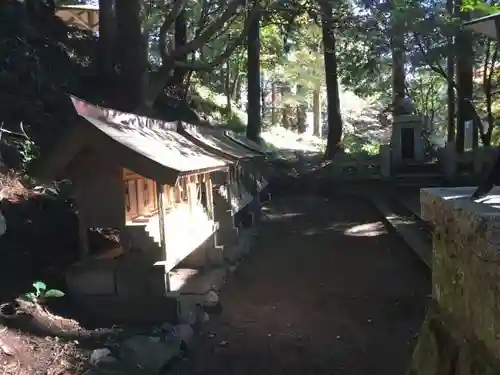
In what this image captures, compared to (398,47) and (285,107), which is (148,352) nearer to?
(398,47)

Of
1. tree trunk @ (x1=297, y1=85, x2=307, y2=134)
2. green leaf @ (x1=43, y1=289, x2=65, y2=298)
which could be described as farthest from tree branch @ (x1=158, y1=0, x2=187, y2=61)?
tree trunk @ (x1=297, y1=85, x2=307, y2=134)

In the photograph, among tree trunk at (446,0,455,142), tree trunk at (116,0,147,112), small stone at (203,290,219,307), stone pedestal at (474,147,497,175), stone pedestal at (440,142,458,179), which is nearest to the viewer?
small stone at (203,290,219,307)

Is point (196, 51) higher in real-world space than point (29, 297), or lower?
higher

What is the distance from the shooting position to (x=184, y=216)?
9.82 meters

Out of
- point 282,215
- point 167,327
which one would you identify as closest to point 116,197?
point 167,327

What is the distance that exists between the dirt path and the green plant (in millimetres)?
2053

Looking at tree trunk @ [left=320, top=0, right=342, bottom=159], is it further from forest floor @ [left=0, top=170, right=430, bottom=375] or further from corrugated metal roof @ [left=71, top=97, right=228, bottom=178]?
corrugated metal roof @ [left=71, top=97, right=228, bottom=178]

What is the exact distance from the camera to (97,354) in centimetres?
620

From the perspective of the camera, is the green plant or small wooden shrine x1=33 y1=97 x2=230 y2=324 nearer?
the green plant

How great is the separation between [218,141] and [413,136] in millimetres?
12797

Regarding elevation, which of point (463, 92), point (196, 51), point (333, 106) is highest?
point (196, 51)

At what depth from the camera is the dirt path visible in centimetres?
695

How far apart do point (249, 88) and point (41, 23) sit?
27.6ft

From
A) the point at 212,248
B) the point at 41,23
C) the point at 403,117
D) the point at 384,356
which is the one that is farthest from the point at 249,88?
the point at 384,356
